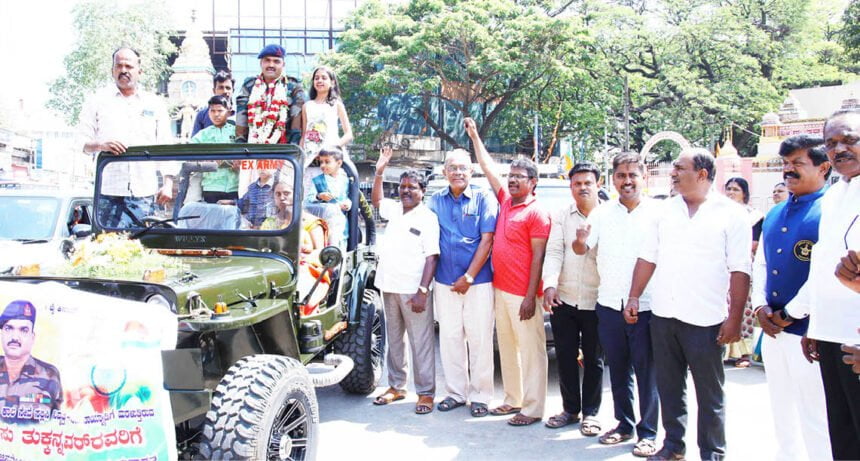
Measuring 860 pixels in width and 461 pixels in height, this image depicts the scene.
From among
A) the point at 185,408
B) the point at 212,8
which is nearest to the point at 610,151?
the point at 212,8

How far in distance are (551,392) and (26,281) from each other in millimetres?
4115

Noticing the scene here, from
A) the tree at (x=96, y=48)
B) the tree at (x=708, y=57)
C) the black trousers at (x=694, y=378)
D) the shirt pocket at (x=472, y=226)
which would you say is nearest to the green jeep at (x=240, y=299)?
the shirt pocket at (x=472, y=226)

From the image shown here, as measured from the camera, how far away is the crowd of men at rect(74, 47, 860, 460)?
2.86 meters

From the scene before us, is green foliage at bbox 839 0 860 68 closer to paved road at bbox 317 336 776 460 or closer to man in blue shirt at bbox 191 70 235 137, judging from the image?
paved road at bbox 317 336 776 460

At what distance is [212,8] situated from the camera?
48.8 m

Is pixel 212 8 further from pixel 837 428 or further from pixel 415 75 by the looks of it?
pixel 837 428

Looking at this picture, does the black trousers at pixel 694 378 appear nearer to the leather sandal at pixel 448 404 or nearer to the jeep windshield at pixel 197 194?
the leather sandal at pixel 448 404

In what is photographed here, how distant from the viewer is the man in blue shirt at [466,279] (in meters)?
4.89

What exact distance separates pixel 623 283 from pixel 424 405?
180cm

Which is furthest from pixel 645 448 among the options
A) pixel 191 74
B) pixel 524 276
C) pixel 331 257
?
pixel 191 74

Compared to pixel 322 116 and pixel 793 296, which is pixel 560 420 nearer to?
pixel 793 296

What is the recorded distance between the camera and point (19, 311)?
254 centimetres

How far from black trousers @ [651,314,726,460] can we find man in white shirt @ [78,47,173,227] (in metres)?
3.27

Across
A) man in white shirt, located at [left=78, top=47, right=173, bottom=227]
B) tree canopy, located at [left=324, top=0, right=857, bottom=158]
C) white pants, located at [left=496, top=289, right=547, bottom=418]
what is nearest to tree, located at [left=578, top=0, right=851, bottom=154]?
tree canopy, located at [left=324, top=0, right=857, bottom=158]
